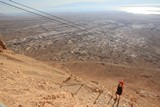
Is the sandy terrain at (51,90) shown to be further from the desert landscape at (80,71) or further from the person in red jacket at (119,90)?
the person in red jacket at (119,90)

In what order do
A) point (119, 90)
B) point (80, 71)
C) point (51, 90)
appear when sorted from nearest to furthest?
1. point (51, 90)
2. point (119, 90)
3. point (80, 71)

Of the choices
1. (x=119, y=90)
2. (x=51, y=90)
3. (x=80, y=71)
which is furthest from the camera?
(x=80, y=71)

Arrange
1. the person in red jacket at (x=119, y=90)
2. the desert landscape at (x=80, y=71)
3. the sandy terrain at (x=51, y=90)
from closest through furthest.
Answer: the sandy terrain at (x=51, y=90) → the desert landscape at (x=80, y=71) → the person in red jacket at (x=119, y=90)

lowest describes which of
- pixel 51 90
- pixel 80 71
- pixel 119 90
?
pixel 80 71

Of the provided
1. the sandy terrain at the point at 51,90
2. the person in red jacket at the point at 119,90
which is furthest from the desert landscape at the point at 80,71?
the person in red jacket at the point at 119,90

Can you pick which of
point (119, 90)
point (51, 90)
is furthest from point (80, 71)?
point (51, 90)

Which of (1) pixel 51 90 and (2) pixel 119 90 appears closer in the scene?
(1) pixel 51 90

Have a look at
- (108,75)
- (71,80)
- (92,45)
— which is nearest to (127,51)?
(92,45)

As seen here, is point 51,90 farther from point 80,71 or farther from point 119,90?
point 80,71

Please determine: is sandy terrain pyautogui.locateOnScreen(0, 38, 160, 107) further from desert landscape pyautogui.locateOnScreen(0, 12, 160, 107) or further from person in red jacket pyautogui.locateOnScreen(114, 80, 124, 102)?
person in red jacket pyautogui.locateOnScreen(114, 80, 124, 102)

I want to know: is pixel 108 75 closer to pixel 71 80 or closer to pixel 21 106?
pixel 71 80
